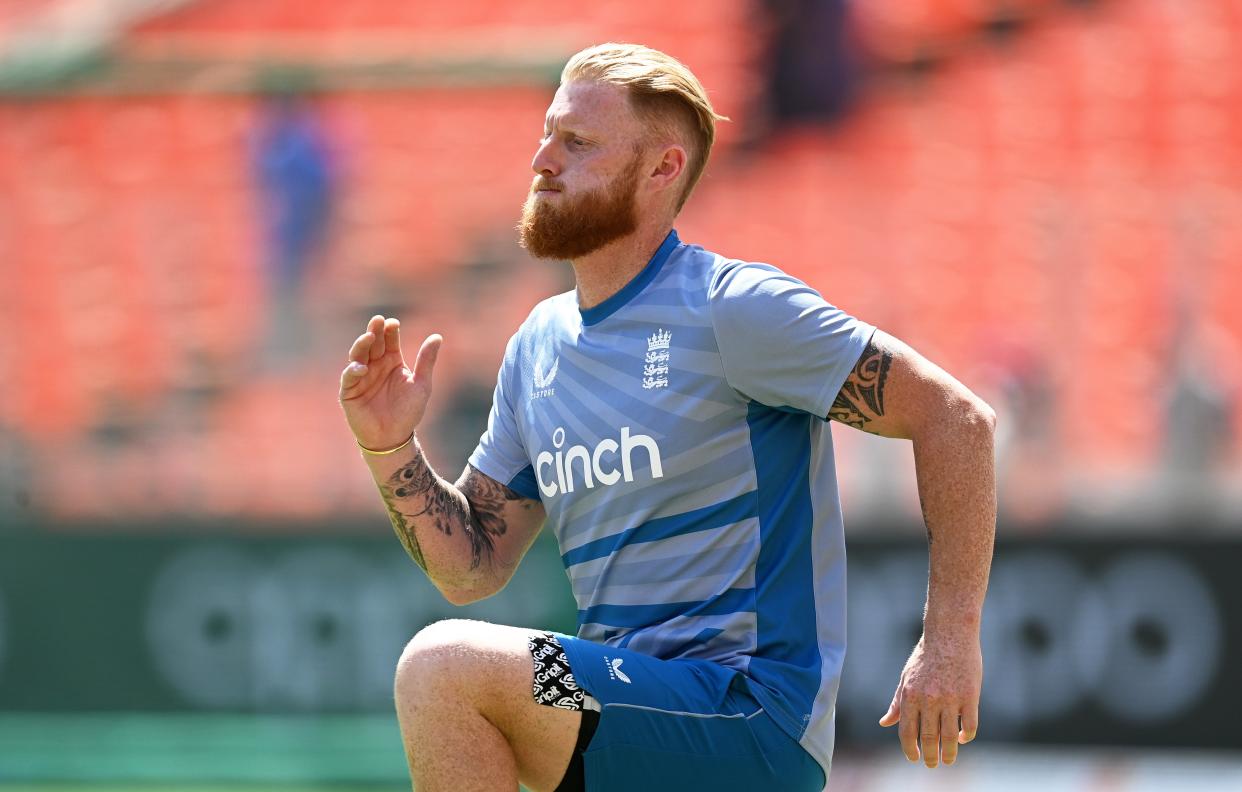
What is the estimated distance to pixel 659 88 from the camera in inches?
130

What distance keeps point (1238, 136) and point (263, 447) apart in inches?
248

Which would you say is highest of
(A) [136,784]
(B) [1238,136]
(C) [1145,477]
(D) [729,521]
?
(D) [729,521]

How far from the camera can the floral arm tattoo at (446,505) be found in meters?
3.40

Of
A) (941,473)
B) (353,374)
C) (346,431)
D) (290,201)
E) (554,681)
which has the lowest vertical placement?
(346,431)

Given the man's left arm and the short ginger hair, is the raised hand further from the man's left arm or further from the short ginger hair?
the man's left arm

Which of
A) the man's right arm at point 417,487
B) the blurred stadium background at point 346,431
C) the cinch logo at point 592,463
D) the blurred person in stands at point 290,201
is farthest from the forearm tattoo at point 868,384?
the blurred person in stands at point 290,201

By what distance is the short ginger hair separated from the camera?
10.9ft

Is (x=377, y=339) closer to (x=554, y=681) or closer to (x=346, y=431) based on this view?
(x=554, y=681)

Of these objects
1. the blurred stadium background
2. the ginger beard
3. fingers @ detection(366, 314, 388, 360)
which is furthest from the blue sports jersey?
the blurred stadium background

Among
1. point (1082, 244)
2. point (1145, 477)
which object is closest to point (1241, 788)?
point (1145, 477)

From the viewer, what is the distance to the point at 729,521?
3143mm

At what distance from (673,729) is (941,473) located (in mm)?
641

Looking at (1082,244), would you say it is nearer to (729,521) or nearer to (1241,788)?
(1241,788)

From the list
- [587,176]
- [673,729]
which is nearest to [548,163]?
[587,176]
